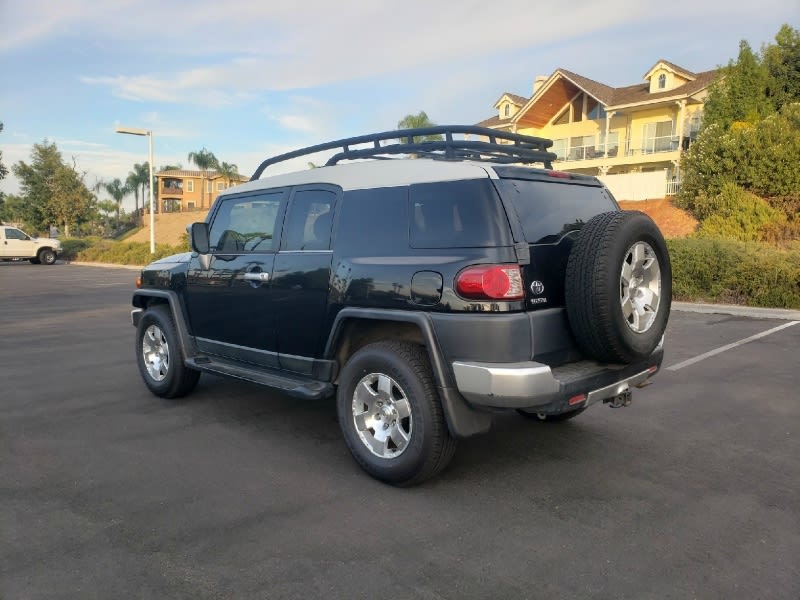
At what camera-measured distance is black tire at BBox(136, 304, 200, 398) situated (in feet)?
19.1

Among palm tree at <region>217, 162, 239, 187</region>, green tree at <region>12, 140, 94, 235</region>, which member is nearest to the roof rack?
green tree at <region>12, 140, 94, 235</region>

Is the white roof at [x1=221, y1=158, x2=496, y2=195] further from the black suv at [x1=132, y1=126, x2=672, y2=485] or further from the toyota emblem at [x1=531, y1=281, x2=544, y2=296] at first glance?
the toyota emblem at [x1=531, y1=281, x2=544, y2=296]

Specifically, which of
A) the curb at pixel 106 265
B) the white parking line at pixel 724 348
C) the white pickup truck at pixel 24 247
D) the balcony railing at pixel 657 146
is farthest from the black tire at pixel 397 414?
the balcony railing at pixel 657 146

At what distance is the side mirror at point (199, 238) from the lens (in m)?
5.45

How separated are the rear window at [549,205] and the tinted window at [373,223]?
0.68 meters

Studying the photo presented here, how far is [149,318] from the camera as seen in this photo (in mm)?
6117

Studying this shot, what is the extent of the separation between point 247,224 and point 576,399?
10.1 ft

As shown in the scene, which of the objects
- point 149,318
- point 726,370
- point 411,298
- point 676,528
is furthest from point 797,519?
point 149,318

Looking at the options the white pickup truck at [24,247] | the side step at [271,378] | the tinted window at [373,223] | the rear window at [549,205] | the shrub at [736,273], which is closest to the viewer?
the rear window at [549,205]

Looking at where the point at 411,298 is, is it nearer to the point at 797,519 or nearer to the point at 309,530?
the point at 309,530

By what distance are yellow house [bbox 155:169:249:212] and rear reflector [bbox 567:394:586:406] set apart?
252 ft

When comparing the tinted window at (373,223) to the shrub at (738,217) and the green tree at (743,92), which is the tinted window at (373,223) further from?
the green tree at (743,92)

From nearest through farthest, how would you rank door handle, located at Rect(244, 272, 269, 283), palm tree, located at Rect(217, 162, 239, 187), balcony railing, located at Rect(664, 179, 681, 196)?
door handle, located at Rect(244, 272, 269, 283) < balcony railing, located at Rect(664, 179, 681, 196) < palm tree, located at Rect(217, 162, 239, 187)

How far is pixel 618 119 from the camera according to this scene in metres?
37.9
